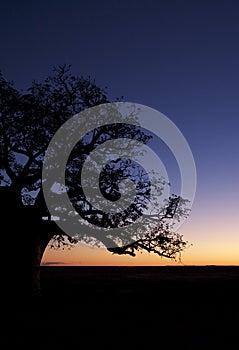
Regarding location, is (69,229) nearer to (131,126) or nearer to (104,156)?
(104,156)

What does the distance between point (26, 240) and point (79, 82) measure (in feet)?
30.8

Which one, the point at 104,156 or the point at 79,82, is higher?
the point at 79,82
